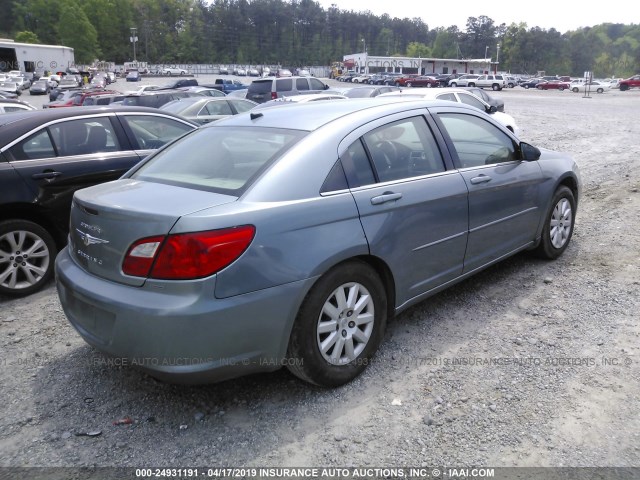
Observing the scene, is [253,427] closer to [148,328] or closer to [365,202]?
[148,328]

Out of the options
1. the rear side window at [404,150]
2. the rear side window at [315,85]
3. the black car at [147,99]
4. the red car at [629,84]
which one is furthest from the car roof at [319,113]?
the red car at [629,84]

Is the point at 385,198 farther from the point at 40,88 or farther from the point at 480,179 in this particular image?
the point at 40,88

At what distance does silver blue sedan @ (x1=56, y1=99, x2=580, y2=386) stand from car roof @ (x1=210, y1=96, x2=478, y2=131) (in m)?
0.02

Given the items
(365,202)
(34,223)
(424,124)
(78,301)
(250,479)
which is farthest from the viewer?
(34,223)

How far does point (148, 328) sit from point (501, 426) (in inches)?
75.6

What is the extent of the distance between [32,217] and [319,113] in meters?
2.98

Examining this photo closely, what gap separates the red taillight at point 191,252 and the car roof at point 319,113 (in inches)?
41.5

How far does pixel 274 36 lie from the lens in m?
167

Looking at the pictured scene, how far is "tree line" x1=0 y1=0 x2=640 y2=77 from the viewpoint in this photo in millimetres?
125812

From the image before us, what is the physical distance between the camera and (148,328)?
268 centimetres

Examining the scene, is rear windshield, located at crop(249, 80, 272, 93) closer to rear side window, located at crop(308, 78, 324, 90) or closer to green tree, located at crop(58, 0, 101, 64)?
rear side window, located at crop(308, 78, 324, 90)

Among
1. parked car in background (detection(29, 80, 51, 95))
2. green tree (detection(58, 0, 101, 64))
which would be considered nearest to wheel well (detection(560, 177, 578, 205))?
parked car in background (detection(29, 80, 51, 95))

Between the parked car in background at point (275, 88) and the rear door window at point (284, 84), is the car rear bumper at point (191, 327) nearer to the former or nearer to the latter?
the parked car in background at point (275, 88)

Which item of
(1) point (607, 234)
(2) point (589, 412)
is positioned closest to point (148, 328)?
(2) point (589, 412)
